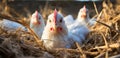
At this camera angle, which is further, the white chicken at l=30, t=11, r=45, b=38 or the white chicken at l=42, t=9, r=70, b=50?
the white chicken at l=30, t=11, r=45, b=38

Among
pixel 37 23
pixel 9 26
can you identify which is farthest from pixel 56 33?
pixel 37 23

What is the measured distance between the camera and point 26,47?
247 cm

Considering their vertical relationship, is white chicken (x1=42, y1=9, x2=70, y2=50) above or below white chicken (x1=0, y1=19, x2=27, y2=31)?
below

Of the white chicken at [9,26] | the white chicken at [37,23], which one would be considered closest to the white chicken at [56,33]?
the white chicken at [9,26]

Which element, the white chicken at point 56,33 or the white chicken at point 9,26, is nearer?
the white chicken at point 56,33

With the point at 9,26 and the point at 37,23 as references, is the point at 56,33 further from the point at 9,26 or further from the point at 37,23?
the point at 37,23

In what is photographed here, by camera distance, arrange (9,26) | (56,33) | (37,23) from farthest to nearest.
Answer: (37,23)
(9,26)
(56,33)

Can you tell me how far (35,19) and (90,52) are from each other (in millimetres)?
1526

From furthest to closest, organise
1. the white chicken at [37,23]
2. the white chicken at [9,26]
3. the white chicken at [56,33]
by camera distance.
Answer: the white chicken at [37,23] → the white chicken at [9,26] → the white chicken at [56,33]

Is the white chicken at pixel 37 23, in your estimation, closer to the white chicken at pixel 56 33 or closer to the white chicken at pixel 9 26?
the white chicken at pixel 9 26

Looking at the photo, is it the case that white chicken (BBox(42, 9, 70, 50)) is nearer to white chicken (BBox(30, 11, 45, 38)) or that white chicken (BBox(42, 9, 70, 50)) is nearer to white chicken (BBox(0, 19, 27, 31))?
white chicken (BBox(0, 19, 27, 31))

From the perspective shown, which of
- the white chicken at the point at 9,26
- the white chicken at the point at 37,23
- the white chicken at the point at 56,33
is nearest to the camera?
the white chicken at the point at 56,33

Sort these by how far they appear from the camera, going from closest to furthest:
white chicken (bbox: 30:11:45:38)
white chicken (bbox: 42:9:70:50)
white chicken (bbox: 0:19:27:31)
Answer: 1. white chicken (bbox: 42:9:70:50)
2. white chicken (bbox: 0:19:27:31)
3. white chicken (bbox: 30:11:45:38)

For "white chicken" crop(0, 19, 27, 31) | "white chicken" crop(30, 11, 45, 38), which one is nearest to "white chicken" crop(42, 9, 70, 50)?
"white chicken" crop(0, 19, 27, 31)
